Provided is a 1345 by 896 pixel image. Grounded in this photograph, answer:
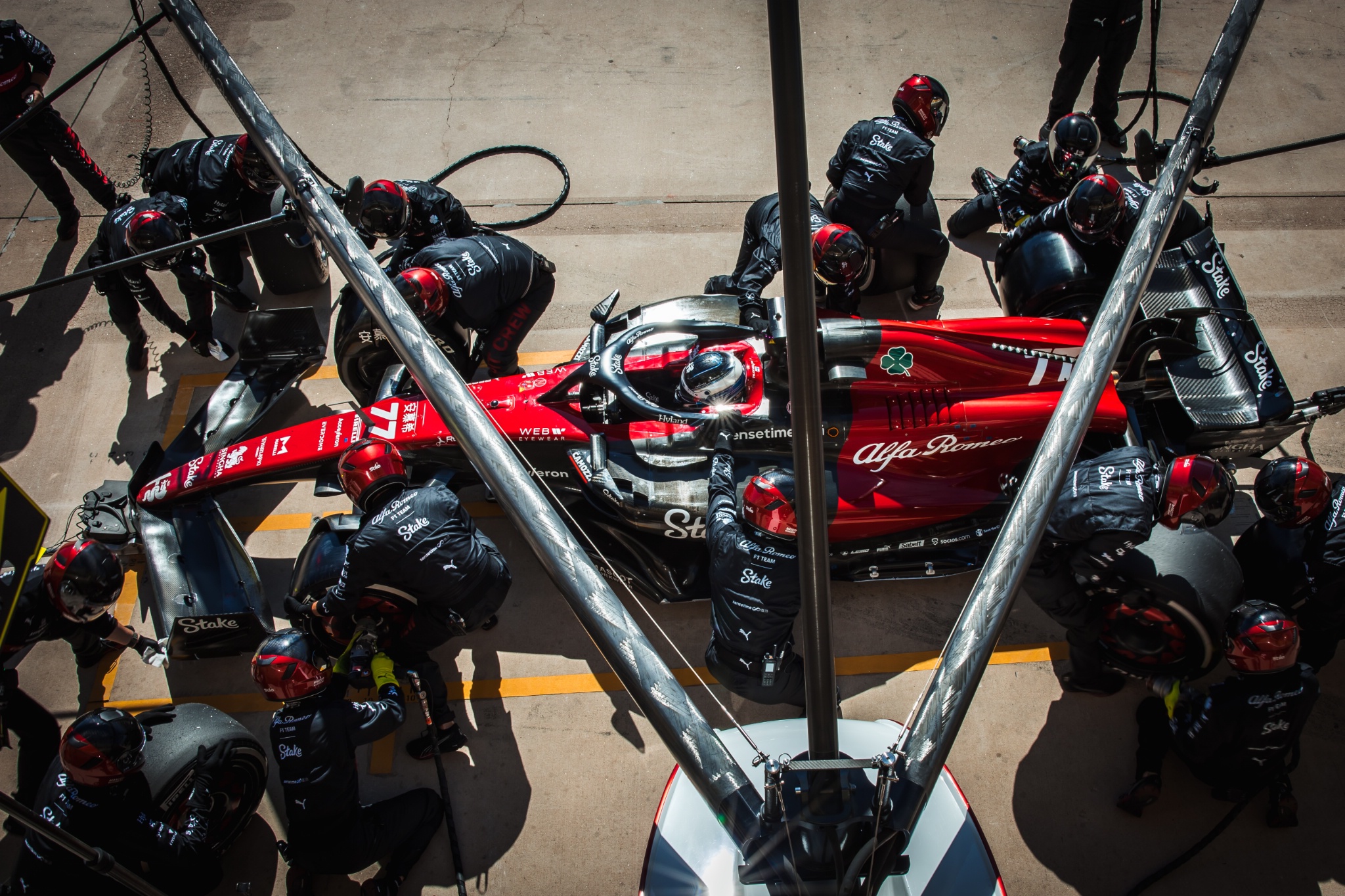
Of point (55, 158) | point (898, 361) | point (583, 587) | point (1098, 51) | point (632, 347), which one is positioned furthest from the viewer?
point (1098, 51)

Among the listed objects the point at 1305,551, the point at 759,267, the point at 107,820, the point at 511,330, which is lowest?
the point at 107,820

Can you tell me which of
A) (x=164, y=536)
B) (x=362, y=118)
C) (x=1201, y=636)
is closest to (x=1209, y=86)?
(x=1201, y=636)

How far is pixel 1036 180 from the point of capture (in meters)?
6.77

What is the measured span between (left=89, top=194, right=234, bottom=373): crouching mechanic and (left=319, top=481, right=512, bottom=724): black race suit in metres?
2.75

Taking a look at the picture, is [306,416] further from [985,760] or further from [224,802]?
[985,760]

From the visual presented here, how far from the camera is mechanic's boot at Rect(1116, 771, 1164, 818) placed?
4371 mm

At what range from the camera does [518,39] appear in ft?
30.8

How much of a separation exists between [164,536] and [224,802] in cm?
179

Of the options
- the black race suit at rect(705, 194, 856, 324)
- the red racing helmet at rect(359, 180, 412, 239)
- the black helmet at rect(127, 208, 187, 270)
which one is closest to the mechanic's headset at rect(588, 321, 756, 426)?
the black race suit at rect(705, 194, 856, 324)

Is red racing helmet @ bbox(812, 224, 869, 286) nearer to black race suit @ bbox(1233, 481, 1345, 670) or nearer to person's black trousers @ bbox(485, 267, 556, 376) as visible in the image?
person's black trousers @ bbox(485, 267, 556, 376)

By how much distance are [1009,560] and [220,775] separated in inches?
164

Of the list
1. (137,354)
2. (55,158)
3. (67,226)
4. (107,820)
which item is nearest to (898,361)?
(107,820)

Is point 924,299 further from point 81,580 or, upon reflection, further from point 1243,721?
point 81,580

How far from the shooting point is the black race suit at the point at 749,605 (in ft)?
13.5
